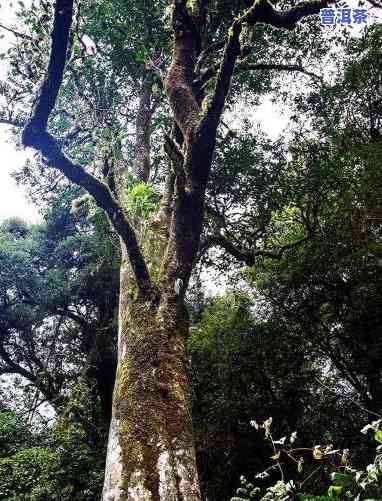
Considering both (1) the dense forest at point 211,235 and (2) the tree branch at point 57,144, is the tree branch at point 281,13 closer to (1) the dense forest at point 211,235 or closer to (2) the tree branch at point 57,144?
(1) the dense forest at point 211,235

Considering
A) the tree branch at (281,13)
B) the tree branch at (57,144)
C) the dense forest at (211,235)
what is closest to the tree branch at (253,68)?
the dense forest at (211,235)

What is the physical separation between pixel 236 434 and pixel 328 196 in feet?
17.1

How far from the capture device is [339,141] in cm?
841

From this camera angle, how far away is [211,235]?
6.79m

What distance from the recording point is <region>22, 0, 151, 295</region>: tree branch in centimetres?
239

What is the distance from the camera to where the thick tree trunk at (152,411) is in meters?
2.25

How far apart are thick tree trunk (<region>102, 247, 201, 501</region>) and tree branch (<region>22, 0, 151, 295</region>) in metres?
0.30

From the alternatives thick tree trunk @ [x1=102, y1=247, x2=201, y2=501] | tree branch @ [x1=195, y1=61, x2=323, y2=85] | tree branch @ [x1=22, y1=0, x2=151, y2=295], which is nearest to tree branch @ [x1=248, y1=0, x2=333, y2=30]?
tree branch @ [x1=195, y1=61, x2=323, y2=85]

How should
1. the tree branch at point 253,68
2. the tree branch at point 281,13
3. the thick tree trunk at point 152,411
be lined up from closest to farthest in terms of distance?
the thick tree trunk at point 152,411, the tree branch at point 281,13, the tree branch at point 253,68

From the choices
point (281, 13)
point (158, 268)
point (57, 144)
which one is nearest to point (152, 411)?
point (158, 268)

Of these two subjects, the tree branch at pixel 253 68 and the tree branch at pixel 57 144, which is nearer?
A: the tree branch at pixel 57 144

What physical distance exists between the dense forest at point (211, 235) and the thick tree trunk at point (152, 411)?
0.01 meters

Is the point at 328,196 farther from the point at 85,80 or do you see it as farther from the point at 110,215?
the point at 110,215

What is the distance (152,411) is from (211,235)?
4.43m
